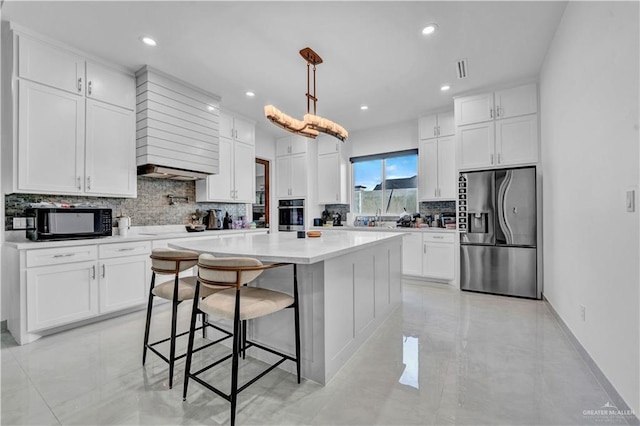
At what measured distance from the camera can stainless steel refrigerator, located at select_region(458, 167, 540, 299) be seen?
367cm

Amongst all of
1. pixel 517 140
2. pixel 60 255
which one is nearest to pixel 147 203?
pixel 60 255

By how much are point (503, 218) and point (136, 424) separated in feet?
13.8

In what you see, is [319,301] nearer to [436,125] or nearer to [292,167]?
[436,125]

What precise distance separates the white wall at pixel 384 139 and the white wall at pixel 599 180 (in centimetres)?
245

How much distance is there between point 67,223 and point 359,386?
118 inches

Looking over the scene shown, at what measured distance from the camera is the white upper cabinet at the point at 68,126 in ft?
8.68

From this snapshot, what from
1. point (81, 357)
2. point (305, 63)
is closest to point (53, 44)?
point (305, 63)

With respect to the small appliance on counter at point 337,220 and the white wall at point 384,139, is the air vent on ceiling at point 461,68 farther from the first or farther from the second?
the small appliance on counter at point 337,220

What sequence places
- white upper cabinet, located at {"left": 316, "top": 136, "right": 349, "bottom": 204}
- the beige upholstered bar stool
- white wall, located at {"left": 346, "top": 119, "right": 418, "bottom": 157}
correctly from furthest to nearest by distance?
white upper cabinet, located at {"left": 316, "top": 136, "right": 349, "bottom": 204} < white wall, located at {"left": 346, "top": 119, "right": 418, "bottom": 157} < the beige upholstered bar stool

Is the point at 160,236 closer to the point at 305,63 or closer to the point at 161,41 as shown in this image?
the point at 161,41

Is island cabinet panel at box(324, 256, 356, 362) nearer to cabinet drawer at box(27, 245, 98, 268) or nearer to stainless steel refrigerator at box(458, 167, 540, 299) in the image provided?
cabinet drawer at box(27, 245, 98, 268)

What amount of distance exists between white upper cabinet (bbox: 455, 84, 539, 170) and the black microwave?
456 cm

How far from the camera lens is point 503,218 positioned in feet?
12.5

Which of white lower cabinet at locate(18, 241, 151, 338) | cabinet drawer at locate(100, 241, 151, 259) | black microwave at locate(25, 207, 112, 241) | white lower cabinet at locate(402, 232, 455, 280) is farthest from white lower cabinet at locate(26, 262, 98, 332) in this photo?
white lower cabinet at locate(402, 232, 455, 280)
